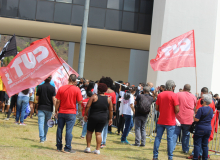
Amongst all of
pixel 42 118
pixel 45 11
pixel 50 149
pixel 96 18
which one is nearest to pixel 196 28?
pixel 96 18

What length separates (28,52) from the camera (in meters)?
6.66

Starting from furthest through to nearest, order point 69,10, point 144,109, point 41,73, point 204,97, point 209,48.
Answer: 1. point 69,10
2. point 209,48
3. point 144,109
4. point 204,97
5. point 41,73

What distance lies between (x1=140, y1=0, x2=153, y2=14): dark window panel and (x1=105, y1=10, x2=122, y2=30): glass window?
1.82 m

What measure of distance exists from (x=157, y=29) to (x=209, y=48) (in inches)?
148

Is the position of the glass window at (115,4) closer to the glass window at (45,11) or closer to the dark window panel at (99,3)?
the dark window panel at (99,3)

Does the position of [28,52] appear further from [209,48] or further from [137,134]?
[209,48]

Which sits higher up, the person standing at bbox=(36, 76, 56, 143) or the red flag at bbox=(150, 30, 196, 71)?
the red flag at bbox=(150, 30, 196, 71)

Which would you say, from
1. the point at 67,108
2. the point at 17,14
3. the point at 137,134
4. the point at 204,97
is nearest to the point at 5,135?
the point at 67,108

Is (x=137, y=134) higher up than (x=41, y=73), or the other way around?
(x=41, y=73)

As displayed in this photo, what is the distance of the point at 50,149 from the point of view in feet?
23.9

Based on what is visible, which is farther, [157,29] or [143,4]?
[143,4]

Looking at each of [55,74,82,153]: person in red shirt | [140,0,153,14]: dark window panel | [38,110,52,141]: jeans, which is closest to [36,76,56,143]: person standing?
[38,110,52,141]: jeans

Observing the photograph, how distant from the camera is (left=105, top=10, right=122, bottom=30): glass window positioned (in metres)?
21.9

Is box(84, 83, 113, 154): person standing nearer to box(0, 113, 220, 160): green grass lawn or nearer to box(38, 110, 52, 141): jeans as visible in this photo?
box(0, 113, 220, 160): green grass lawn
